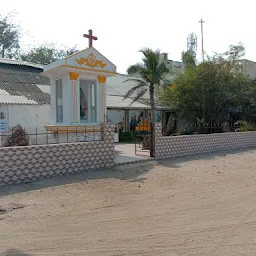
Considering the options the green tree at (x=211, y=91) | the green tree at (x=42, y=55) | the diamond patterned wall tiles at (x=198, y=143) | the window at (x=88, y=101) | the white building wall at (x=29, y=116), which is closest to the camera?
the window at (x=88, y=101)

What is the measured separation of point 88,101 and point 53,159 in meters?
3.87

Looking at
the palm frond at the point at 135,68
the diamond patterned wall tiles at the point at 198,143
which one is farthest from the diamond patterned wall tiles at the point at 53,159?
the palm frond at the point at 135,68

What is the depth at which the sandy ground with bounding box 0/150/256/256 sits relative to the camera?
3857 millimetres

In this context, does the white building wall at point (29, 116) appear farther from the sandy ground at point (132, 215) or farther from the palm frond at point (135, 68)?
the sandy ground at point (132, 215)

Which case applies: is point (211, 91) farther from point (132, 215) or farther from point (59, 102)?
point (132, 215)

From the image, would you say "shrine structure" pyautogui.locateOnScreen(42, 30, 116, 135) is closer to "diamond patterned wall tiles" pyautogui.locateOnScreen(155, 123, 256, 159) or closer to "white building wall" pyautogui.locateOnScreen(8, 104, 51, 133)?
"diamond patterned wall tiles" pyautogui.locateOnScreen(155, 123, 256, 159)

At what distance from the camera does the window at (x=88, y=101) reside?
11.3 metres

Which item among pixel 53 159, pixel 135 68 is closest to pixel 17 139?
pixel 53 159

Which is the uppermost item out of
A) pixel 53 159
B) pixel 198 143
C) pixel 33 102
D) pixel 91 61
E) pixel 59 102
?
pixel 91 61

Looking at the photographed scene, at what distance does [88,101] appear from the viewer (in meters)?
11.5

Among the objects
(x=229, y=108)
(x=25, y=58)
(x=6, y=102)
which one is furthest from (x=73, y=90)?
(x=25, y=58)

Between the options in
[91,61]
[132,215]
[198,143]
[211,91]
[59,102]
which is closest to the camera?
[132,215]

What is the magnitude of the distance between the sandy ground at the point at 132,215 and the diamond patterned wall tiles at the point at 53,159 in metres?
0.37

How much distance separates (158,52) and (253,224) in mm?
14955
